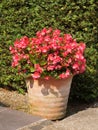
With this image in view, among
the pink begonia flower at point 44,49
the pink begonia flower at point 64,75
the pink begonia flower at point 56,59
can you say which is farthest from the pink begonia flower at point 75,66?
the pink begonia flower at point 44,49

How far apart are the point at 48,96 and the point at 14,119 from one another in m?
0.56

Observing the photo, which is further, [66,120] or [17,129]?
[66,120]

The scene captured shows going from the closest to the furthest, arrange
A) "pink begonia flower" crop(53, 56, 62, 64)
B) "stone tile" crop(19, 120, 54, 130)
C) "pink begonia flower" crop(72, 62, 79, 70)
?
"stone tile" crop(19, 120, 54, 130) → "pink begonia flower" crop(53, 56, 62, 64) → "pink begonia flower" crop(72, 62, 79, 70)

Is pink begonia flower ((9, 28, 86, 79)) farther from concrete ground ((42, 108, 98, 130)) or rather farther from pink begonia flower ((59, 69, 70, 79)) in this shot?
concrete ground ((42, 108, 98, 130))

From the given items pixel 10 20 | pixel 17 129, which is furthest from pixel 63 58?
pixel 10 20

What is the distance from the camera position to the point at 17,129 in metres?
5.48

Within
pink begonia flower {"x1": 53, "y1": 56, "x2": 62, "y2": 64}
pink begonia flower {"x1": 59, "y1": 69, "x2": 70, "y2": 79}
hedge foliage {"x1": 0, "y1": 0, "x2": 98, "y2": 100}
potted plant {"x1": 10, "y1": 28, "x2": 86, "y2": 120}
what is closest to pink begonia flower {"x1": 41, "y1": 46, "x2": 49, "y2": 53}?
potted plant {"x1": 10, "y1": 28, "x2": 86, "y2": 120}

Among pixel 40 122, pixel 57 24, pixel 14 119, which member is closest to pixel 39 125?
pixel 40 122

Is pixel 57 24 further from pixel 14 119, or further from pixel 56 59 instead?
pixel 14 119

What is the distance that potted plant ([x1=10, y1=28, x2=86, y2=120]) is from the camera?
5.79m

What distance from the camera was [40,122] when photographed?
5777mm

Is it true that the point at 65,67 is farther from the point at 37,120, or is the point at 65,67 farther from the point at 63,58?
the point at 37,120

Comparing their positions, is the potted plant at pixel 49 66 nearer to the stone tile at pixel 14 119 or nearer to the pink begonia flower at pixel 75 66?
the pink begonia flower at pixel 75 66

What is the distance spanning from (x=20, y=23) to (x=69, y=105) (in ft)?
5.12
